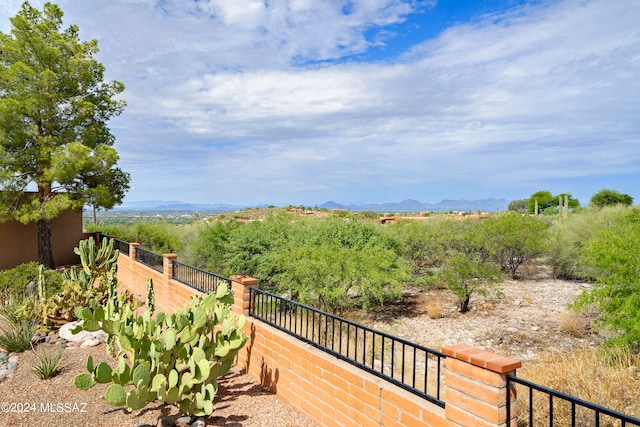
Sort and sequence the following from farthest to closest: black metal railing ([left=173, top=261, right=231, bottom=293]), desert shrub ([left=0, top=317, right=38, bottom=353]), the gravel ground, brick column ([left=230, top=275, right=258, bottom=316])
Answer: black metal railing ([left=173, top=261, right=231, bottom=293]) → desert shrub ([left=0, top=317, right=38, bottom=353]) → brick column ([left=230, top=275, right=258, bottom=316]) → the gravel ground

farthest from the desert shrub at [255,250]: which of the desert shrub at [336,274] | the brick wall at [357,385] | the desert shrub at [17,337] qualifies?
the brick wall at [357,385]

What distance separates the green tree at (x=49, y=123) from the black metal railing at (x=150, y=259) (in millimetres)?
3739

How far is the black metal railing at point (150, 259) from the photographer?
11.9 metres

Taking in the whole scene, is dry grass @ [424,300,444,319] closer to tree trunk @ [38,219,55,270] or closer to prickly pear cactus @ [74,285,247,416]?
prickly pear cactus @ [74,285,247,416]

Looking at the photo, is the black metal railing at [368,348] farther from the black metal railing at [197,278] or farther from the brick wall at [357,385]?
the black metal railing at [197,278]

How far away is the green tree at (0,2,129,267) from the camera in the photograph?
14.0 meters

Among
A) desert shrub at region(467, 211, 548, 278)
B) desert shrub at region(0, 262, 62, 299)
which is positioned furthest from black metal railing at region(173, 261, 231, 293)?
desert shrub at region(467, 211, 548, 278)

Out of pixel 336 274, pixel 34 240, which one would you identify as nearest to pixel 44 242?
pixel 34 240

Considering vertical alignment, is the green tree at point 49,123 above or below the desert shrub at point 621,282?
above

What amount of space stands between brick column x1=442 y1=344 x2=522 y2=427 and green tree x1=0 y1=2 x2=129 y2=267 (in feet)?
48.5

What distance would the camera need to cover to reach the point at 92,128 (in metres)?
15.6

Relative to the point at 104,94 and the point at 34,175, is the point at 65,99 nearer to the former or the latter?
the point at 104,94

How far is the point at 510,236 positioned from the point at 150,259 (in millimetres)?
15314

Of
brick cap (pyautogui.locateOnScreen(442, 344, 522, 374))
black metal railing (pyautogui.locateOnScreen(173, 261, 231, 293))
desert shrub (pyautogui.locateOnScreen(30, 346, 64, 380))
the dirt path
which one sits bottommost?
the dirt path
